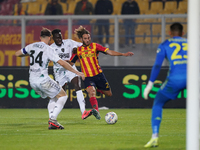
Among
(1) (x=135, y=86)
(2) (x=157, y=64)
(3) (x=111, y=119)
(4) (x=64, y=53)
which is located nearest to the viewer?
(2) (x=157, y=64)

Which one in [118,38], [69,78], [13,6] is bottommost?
[69,78]

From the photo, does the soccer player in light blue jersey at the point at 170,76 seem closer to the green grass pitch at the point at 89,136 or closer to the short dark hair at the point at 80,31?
the green grass pitch at the point at 89,136

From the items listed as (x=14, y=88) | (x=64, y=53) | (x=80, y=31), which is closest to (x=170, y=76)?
(x=80, y=31)

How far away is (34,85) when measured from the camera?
7.21m

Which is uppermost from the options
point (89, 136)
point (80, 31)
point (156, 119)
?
point (80, 31)

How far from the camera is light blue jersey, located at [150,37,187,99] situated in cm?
523

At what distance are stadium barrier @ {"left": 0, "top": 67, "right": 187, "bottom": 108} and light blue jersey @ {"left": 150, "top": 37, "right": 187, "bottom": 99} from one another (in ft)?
23.2

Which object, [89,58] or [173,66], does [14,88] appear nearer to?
[89,58]

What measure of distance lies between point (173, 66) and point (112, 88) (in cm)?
726

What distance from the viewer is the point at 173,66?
5.30 m

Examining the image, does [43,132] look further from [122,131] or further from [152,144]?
[152,144]

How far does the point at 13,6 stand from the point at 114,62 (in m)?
5.26

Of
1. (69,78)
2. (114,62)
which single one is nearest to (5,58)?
(114,62)

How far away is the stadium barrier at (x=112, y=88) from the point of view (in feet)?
40.7
